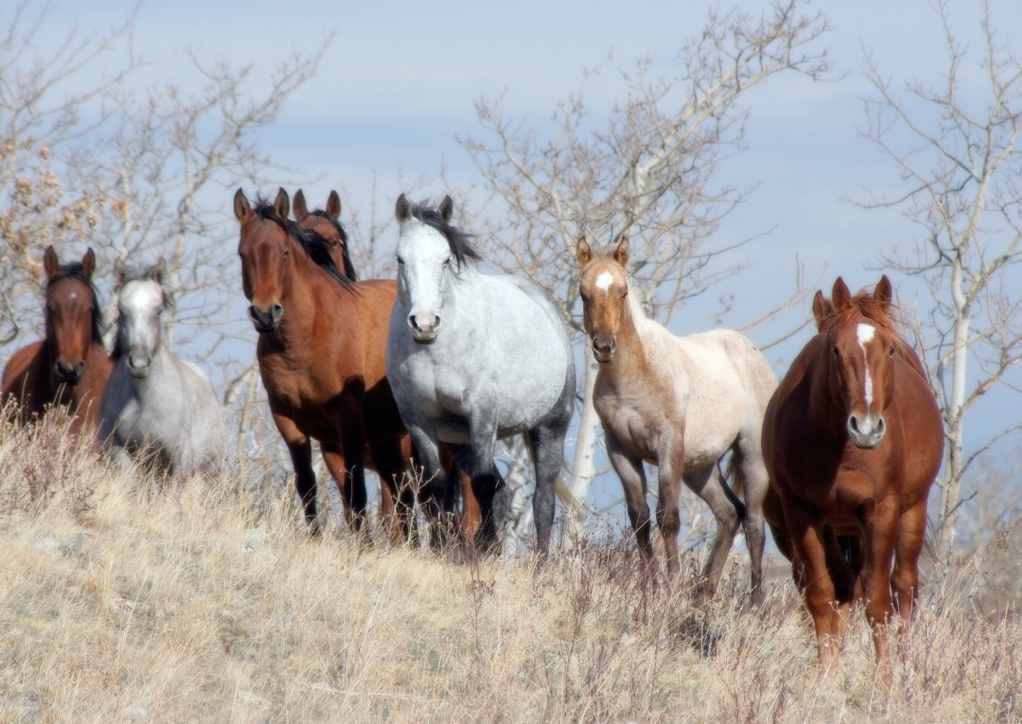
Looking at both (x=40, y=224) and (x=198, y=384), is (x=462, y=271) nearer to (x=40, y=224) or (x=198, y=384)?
(x=198, y=384)

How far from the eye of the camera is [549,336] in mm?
9094

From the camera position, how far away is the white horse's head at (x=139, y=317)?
31.0ft

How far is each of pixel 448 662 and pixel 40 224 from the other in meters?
11.5

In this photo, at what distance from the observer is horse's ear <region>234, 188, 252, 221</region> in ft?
28.4

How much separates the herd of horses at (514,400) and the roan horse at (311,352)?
2 cm

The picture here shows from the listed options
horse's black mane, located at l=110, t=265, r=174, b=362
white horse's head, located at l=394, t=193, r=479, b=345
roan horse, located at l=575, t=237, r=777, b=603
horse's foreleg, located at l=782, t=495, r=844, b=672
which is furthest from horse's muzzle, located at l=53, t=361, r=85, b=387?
horse's foreleg, located at l=782, t=495, r=844, b=672

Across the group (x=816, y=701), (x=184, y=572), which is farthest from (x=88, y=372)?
(x=816, y=701)

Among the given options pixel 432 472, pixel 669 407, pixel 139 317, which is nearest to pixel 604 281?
pixel 669 407

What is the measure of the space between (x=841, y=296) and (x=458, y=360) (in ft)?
8.69

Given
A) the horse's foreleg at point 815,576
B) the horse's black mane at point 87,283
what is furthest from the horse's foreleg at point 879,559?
the horse's black mane at point 87,283

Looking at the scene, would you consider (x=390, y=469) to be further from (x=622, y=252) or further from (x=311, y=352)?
(x=622, y=252)

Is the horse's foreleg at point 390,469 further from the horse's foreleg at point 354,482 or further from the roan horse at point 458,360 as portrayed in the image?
the roan horse at point 458,360

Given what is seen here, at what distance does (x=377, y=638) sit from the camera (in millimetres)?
6168

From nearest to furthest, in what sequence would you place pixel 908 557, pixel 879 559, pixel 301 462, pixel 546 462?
pixel 879 559
pixel 908 557
pixel 301 462
pixel 546 462
